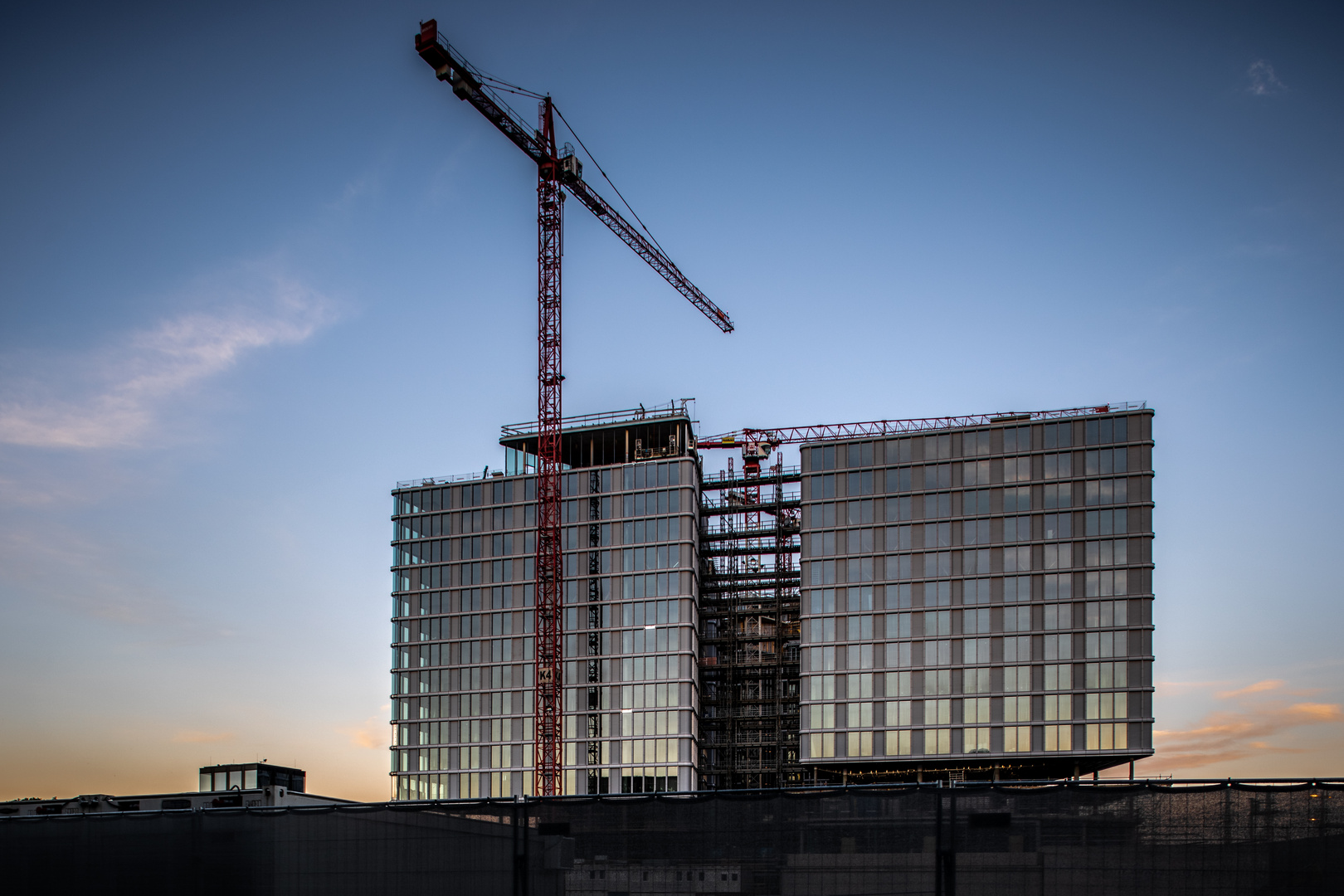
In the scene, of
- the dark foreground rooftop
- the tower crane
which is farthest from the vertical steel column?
the dark foreground rooftop

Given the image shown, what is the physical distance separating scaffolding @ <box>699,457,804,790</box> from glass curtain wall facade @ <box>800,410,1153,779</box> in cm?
966

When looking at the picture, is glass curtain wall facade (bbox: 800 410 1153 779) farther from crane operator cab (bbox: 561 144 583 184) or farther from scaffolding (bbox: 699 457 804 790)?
crane operator cab (bbox: 561 144 583 184)

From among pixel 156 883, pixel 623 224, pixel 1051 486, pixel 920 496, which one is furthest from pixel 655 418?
pixel 156 883

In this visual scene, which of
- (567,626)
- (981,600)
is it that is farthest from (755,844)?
(567,626)

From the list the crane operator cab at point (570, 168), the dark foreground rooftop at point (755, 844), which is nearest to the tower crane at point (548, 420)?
the crane operator cab at point (570, 168)

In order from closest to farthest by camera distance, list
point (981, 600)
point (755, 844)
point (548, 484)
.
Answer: point (755, 844)
point (981, 600)
point (548, 484)

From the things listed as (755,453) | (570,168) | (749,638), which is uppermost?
(570,168)

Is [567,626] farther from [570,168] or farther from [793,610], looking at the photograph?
[570,168]

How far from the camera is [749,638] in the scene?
105 meters

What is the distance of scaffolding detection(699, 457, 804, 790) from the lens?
10312 cm

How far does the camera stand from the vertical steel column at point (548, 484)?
9744 centimetres

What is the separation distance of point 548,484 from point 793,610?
25.7 meters

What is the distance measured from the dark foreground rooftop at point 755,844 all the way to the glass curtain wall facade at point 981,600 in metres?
77.3

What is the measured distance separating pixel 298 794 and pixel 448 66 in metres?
58.5
